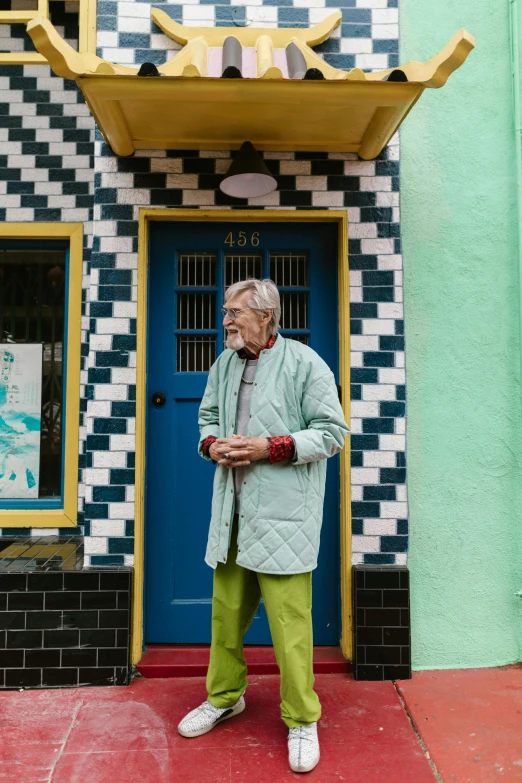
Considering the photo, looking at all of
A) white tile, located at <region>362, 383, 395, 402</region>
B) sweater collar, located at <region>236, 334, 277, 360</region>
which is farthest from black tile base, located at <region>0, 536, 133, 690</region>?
white tile, located at <region>362, 383, 395, 402</region>

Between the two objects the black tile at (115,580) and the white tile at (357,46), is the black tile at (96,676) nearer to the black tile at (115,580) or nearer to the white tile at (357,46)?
the black tile at (115,580)

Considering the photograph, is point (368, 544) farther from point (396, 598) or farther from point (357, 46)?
point (357, 46)

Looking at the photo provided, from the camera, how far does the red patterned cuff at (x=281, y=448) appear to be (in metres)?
2.56

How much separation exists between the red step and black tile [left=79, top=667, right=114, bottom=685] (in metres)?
0.16

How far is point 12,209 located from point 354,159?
2086mm

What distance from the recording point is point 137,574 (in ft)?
11.1

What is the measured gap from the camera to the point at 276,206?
136 inches

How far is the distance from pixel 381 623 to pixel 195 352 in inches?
68.5

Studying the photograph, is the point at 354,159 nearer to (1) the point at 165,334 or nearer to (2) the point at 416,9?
(2) the point at 416,9

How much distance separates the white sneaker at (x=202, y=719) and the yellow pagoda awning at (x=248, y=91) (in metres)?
2.70

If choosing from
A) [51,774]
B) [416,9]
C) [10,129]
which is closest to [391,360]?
[416,9]

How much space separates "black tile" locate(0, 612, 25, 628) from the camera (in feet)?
10.7

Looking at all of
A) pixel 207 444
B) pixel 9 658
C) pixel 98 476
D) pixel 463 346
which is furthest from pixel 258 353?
pixel 9 658

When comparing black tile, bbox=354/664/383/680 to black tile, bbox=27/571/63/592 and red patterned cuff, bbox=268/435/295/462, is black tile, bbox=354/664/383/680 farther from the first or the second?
black tile, bbox=27/571/63/592
